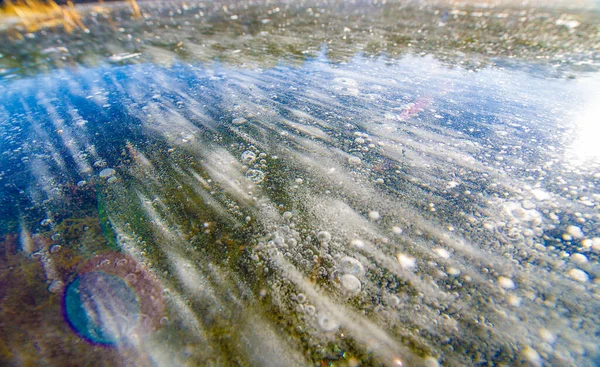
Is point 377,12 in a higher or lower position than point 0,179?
higher

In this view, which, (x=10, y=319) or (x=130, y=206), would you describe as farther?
(x=130, y=206)

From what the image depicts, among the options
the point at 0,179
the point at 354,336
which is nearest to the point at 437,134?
the point at 354,336

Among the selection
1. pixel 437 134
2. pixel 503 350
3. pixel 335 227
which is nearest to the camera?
pixel 503 350

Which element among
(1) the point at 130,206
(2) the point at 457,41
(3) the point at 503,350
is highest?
(2) the point at 457,41

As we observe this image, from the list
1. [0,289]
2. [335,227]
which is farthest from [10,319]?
[335,227]

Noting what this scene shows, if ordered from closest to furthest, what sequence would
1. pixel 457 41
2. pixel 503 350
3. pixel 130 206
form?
pixel 503 350 < pixel 130 206 < pixel 457 41

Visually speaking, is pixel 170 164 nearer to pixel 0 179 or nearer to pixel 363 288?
pixel 0 179

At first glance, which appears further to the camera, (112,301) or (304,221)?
(304,221)
